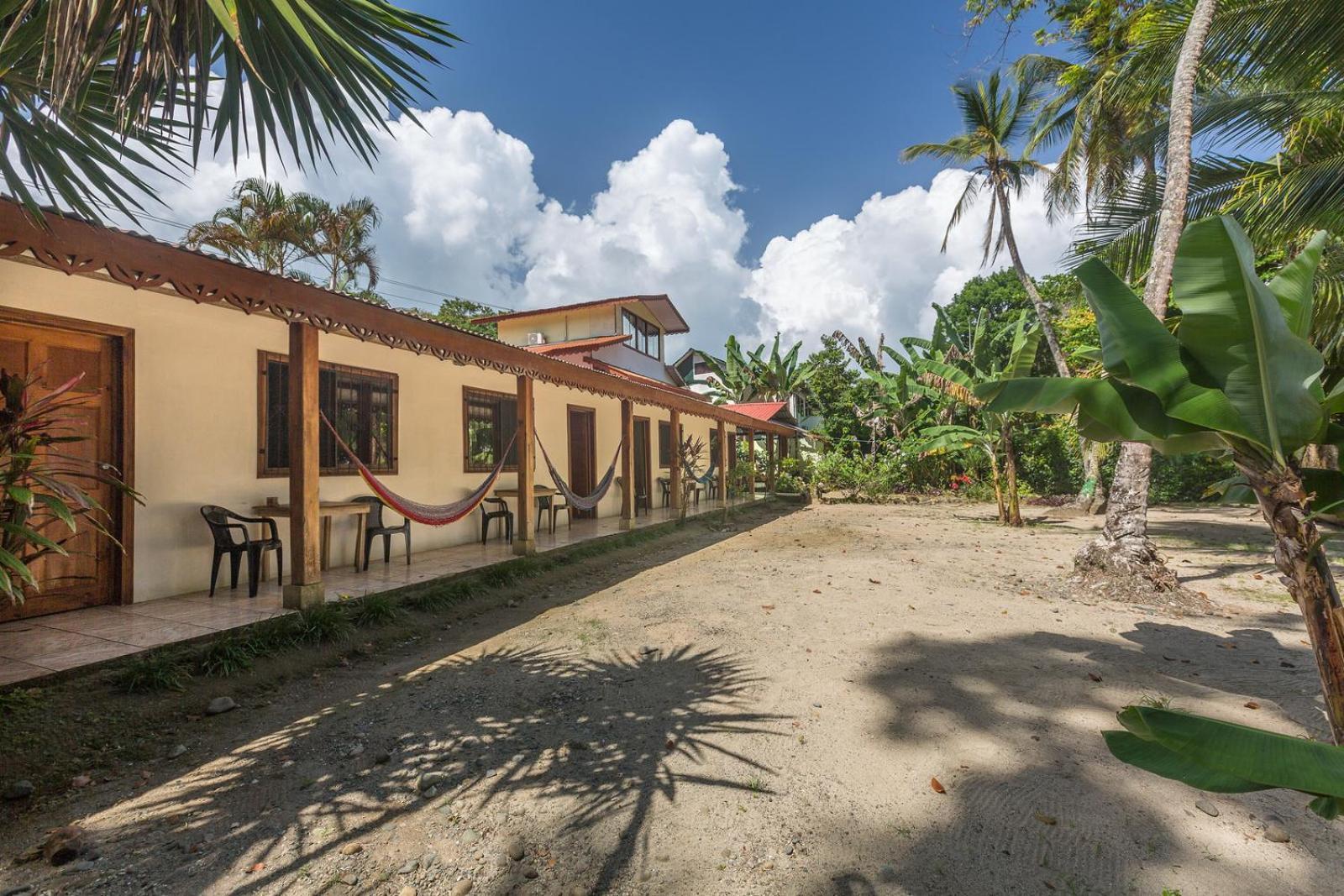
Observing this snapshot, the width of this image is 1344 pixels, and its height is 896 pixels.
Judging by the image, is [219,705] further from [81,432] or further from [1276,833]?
[1276,833]

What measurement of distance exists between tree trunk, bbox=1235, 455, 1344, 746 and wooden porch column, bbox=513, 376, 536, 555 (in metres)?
6.06

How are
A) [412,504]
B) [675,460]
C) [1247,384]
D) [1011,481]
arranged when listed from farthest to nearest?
[675,460]
[1011,481]
[412,504]
[1247,384]

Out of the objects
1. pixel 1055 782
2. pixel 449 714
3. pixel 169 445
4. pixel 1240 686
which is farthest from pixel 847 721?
pixel 169 445

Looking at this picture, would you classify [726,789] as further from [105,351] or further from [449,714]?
[105,351]

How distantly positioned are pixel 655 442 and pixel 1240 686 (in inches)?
403

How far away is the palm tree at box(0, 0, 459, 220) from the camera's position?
8.46ft

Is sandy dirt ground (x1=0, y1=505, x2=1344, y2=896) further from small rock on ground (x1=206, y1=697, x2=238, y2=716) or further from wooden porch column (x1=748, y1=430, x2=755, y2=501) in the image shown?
wooden porch column (x1=748, y1=430, x2=755, y2=501)

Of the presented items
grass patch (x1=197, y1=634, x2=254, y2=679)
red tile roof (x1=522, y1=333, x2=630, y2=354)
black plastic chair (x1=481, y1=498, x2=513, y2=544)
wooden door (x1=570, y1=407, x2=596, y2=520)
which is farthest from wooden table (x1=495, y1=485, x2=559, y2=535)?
red tile roof (x1=522, y1=333, x2=630, y2=354)

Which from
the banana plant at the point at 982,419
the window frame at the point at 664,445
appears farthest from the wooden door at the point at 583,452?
the banana plant at the point at 982,419

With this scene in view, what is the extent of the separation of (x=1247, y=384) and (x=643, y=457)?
10.8 metres

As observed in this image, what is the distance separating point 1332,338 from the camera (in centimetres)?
647

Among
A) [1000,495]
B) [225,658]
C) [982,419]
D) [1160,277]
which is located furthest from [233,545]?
[982,419]

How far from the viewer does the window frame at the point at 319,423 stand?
5266mm

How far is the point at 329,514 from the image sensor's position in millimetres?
5066
